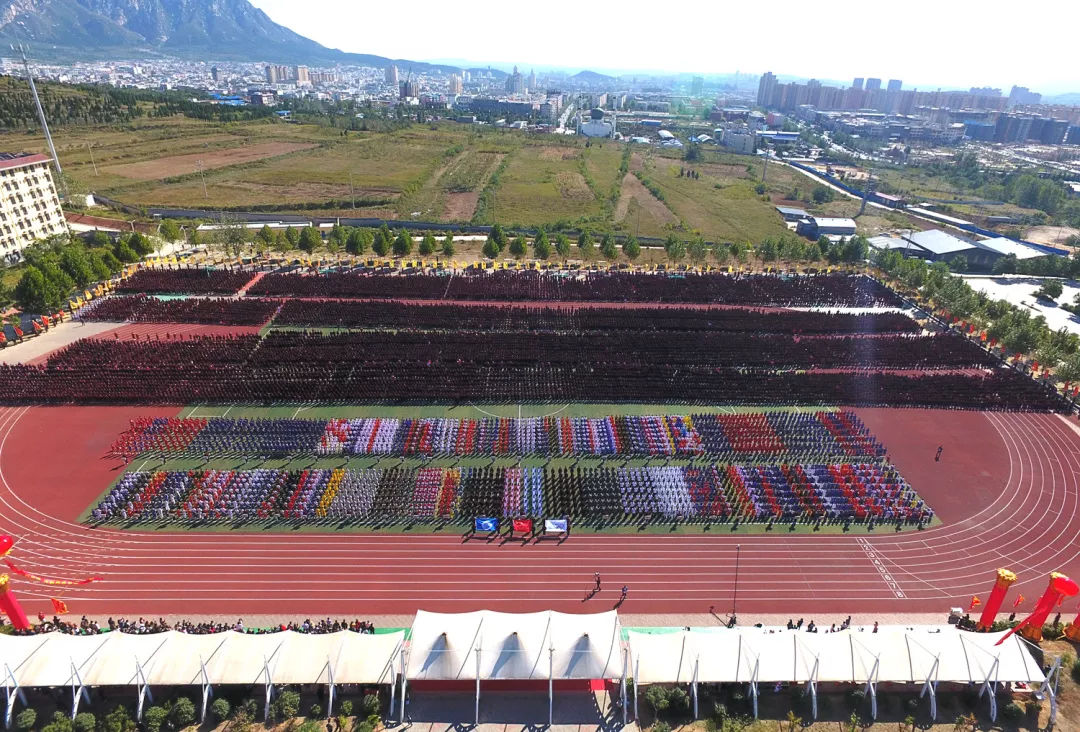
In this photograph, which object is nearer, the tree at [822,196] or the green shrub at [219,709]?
the green shrub at [219,709]

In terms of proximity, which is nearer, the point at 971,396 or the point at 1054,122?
the point at 971,396

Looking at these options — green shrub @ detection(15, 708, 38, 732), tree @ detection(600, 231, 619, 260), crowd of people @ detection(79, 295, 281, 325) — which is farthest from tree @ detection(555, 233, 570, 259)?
green shrub @ detection(15, 708, 38, 732)

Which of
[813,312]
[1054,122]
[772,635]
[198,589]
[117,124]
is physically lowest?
[198,589]

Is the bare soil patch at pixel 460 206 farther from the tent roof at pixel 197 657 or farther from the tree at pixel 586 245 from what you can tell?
the tent roof at pixel 197 657

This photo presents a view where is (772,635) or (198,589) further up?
(772,635)

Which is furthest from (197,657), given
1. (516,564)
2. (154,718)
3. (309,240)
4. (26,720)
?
(309,240)

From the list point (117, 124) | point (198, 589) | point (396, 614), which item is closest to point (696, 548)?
point (396, 614)

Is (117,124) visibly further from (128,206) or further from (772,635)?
(772,635)

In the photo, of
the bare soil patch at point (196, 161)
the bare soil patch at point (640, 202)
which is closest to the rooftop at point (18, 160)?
the bare soil patch at point (196, 161)
